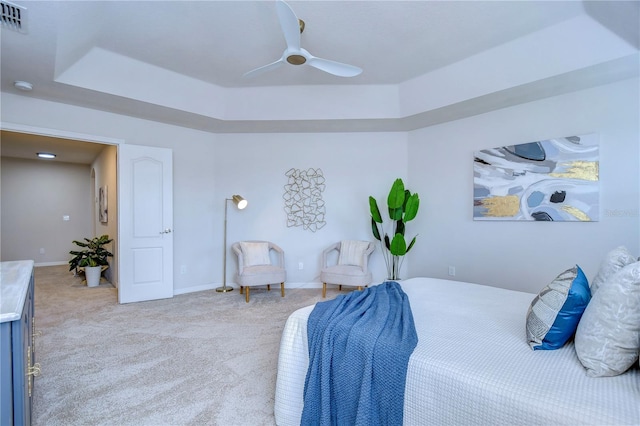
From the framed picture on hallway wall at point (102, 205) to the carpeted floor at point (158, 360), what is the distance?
194cm

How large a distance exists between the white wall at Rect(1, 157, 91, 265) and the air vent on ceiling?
6003 mm

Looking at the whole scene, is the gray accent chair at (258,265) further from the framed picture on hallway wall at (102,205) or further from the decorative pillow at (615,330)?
the decorative pillow at (615,330)

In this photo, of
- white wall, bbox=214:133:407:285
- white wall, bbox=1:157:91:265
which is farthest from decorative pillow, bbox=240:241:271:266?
white wall, bbox=1:157:91:265

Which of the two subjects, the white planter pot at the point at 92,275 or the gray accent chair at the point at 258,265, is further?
the white planter pot at the point at 92,275

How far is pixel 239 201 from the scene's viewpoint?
176 inches

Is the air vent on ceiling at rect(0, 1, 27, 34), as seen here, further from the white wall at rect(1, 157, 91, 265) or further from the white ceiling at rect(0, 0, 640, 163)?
the white wall at rect(1, 157, 91, 265)

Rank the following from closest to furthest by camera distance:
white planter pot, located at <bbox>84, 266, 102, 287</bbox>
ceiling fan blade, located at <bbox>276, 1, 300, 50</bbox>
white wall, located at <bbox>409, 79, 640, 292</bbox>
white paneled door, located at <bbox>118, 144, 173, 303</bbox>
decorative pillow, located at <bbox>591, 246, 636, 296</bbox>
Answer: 1. decorative pillow, located at <bbox>591, 246, 636, 296</bbox>
2. ceiling fan blade, located at <bbox>276, 1, 300, 50</bbox>
3. white wall, located at <bbox>409, 79, 640, 292</bbox>
4. white paneled door, located at <bbox>118, 144, 173, 303</bbox>
5. white planter pot, located at <bbox>84, 266, 102, 287</bbox>

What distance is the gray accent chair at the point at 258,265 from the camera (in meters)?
4.07

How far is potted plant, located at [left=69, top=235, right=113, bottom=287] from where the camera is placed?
16.1 ft

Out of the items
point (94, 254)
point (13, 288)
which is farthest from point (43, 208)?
point (13, 288)

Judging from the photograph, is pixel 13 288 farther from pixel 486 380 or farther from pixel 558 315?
pixel 558 315

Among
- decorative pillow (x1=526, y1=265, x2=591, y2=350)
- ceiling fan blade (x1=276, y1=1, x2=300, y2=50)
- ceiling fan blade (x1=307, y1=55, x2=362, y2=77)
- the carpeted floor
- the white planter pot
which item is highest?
ceiling fan blade (x1=276, y1=1, x2=300, y2=50)

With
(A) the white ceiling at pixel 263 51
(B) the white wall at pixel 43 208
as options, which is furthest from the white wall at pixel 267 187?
(B) the white wall at pixel 43 208

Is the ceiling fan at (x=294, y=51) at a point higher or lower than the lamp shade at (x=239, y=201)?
higher
